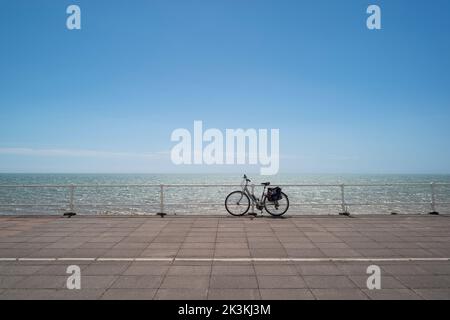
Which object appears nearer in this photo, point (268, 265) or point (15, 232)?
point (268, 265)

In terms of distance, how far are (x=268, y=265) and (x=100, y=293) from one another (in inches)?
107

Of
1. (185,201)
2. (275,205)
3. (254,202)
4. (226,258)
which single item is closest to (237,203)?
(254,202)

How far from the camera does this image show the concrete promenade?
13.2 ft

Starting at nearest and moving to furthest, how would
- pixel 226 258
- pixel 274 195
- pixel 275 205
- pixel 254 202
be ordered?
pixel 226 258 < pixel 275 205 < pixel 274 195 < pixel 254 202

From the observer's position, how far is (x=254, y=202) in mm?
10320

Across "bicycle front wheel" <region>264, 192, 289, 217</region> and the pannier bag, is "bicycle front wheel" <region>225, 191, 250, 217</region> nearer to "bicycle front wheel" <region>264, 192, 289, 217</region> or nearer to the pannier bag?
"bicycle front wheel" <region>264, 192, 289, 217</region>

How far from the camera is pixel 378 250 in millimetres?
5895

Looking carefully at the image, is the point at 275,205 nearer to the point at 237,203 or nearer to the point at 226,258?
the point at 237,203

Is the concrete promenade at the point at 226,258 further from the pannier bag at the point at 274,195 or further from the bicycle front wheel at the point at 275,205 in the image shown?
the pannier bag at the point at 274,195

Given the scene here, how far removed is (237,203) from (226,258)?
4.82m

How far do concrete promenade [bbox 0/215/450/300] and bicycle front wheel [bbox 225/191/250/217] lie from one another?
1.33 meters
